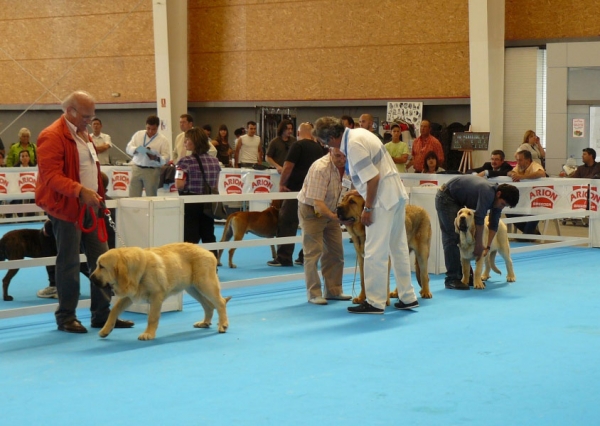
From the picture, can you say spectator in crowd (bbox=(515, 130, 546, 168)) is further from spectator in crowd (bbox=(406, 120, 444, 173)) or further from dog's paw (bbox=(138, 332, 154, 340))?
dog's paw (bbox=(138, 332, 154, 340))

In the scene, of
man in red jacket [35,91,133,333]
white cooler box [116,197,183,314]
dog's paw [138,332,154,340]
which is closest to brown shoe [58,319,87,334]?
man in red jacket [35,91,133,333]

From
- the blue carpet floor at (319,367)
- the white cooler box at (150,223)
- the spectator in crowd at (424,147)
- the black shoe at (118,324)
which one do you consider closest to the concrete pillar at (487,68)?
the spectator in crowd at (424,147)

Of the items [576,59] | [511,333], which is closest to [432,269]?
[511,333]

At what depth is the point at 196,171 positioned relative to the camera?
33.2 ft

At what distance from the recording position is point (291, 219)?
443 inches

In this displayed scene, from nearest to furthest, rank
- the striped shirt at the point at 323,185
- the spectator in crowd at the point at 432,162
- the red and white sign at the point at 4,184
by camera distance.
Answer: the striped shirt at the point at 323,185, the spectator in crowd at the point at 432,162, the red and white sign at the point at 4,184

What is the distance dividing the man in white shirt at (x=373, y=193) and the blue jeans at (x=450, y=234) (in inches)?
59.5

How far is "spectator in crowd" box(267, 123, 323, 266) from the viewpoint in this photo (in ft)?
35.3

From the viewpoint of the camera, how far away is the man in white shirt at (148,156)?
13.1 m

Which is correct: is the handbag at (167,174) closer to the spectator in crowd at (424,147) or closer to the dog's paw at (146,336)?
the spectator in crowd at (424,147)

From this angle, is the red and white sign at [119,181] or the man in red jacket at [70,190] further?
the red and white sign at [119,181]

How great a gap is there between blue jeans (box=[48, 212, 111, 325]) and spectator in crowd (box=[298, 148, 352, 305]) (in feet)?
6.98

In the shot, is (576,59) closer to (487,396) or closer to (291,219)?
(291,219)

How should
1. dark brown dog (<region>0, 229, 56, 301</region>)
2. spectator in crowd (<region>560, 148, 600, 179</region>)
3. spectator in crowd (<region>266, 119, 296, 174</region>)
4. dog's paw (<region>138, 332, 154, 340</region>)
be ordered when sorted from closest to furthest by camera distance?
dog's paw (<region>138, 332, 154, 340</region>) < dark brown dog (<region>0, 229, 56, 301</region>) < spectator in crowd (<region>266, 119, 296, 174</region>) < spectator in crowd (<region>560, 148, 600, 179</region>)
